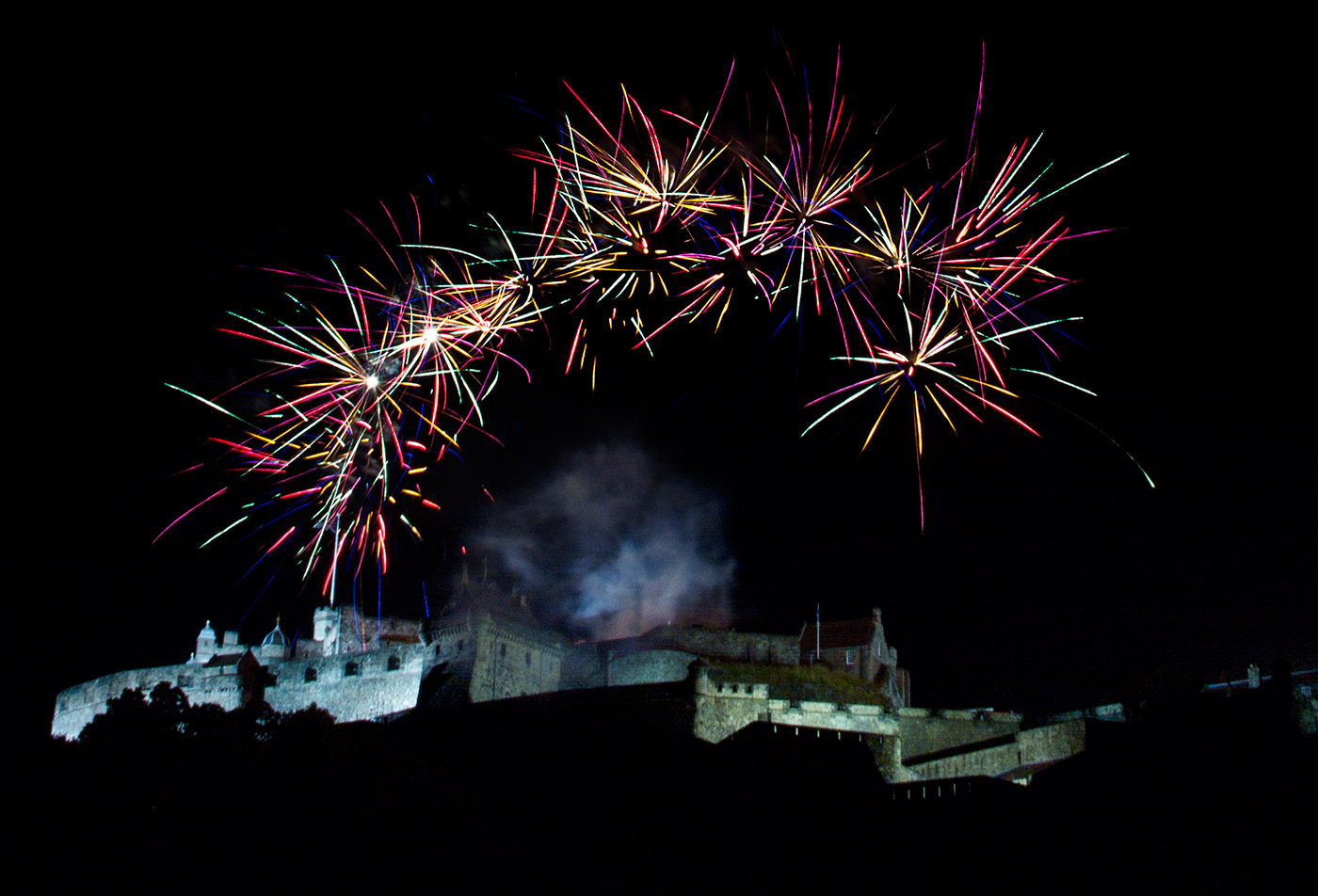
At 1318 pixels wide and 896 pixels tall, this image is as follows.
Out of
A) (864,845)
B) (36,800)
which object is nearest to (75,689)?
(36,800)

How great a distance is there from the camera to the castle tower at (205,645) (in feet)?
169

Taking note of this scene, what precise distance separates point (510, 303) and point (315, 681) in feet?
94.1

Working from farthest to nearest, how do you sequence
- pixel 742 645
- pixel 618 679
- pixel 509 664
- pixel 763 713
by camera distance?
pixel 742 645 → pixel 618 679 → pixel 509 664 → pixel 763 713

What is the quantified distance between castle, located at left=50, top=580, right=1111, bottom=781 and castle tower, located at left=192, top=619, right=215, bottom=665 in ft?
0.22

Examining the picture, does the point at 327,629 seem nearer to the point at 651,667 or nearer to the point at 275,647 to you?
the point at 275,647

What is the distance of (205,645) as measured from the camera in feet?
171

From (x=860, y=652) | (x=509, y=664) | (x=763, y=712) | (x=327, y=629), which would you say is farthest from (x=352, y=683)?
(x=860, y=652)

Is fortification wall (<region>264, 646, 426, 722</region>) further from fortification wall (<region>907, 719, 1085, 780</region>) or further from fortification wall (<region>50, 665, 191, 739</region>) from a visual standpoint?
fortification wall (<region>907, 719, 1085, 780</region>)

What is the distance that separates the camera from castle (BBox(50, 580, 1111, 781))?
89.9 feet

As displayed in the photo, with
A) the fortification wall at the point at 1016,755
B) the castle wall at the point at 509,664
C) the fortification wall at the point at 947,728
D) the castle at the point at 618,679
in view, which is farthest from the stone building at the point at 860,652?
the castle wall at the point at 509,664

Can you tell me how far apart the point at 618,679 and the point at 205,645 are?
97.9 feet

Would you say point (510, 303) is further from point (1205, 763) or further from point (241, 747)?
point (241, 747)

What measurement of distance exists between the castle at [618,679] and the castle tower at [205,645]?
7cm

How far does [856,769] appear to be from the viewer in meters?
23.5
